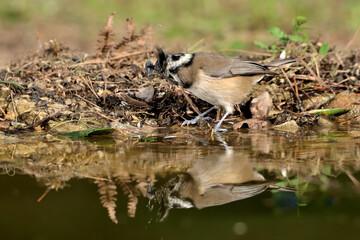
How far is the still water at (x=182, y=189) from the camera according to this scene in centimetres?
209

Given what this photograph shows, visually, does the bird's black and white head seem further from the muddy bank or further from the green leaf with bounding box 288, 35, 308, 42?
the green leaf with bounding box 288, 35, 308, 42

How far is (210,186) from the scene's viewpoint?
272 centimetres

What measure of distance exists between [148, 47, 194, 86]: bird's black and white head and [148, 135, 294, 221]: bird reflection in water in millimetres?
1642

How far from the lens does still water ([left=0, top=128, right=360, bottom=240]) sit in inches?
82.1

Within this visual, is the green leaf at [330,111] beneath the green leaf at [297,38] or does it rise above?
beneath

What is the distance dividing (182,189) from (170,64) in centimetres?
220

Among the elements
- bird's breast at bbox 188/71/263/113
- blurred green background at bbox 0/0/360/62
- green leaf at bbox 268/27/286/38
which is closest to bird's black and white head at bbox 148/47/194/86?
bird's breast at bbox 188/71/263/113

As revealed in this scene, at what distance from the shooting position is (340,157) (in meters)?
3.26

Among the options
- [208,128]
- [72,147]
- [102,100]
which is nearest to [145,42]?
[102,100]

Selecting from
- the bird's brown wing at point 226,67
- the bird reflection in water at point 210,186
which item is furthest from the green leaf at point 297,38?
the bird reflection in water at point 210,186

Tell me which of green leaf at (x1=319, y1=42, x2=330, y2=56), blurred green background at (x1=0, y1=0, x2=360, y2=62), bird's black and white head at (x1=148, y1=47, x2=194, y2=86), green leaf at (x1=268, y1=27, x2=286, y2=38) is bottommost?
bird's black and white head at (x1=148, y1=47, x2=194, y2=86)

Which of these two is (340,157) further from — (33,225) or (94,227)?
(33,225)

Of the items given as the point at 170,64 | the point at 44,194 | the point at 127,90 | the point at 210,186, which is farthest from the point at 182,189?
the point at 127,90

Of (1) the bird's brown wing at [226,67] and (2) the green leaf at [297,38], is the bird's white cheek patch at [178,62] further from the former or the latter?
(2) the green leaf at [297,38]
